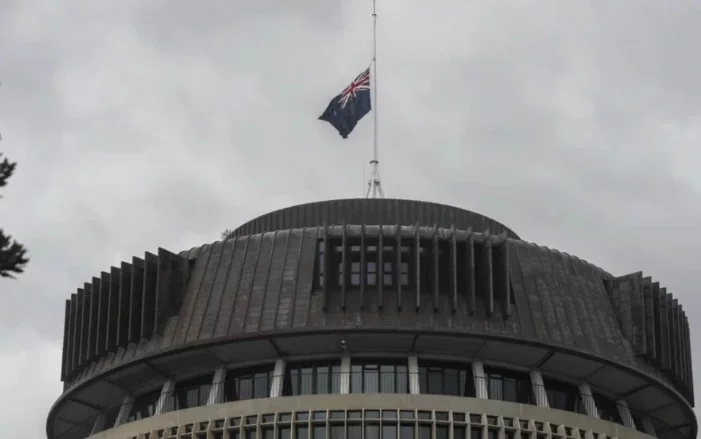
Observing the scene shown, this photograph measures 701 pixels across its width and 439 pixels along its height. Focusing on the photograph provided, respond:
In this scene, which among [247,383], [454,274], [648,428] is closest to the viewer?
[454,274]

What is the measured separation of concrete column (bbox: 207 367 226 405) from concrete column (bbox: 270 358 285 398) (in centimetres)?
232

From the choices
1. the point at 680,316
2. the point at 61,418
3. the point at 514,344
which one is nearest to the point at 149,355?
the point at 61,418

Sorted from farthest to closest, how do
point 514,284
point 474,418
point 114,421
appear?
point 114,421 → point 514,284 → point 474,418

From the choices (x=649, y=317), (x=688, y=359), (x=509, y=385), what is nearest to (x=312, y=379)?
(x=509, y=385)

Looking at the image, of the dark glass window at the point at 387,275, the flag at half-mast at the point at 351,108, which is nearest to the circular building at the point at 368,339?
the dark glass window at the point at 387,275

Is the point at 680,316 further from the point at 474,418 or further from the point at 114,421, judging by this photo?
the point at 114,421

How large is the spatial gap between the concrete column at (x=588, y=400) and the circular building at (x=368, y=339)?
0.09 meters

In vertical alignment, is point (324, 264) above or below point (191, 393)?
above

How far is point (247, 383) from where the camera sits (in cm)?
6231

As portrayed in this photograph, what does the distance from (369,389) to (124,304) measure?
11.8m

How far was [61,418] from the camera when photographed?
69.6 metres

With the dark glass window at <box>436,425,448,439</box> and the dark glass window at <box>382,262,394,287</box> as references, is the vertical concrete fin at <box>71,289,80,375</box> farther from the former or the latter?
the dark glass window at <box>436,425,448,439</box>

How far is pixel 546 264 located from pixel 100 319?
20.2 m

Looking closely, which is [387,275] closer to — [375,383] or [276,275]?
[375,383]
